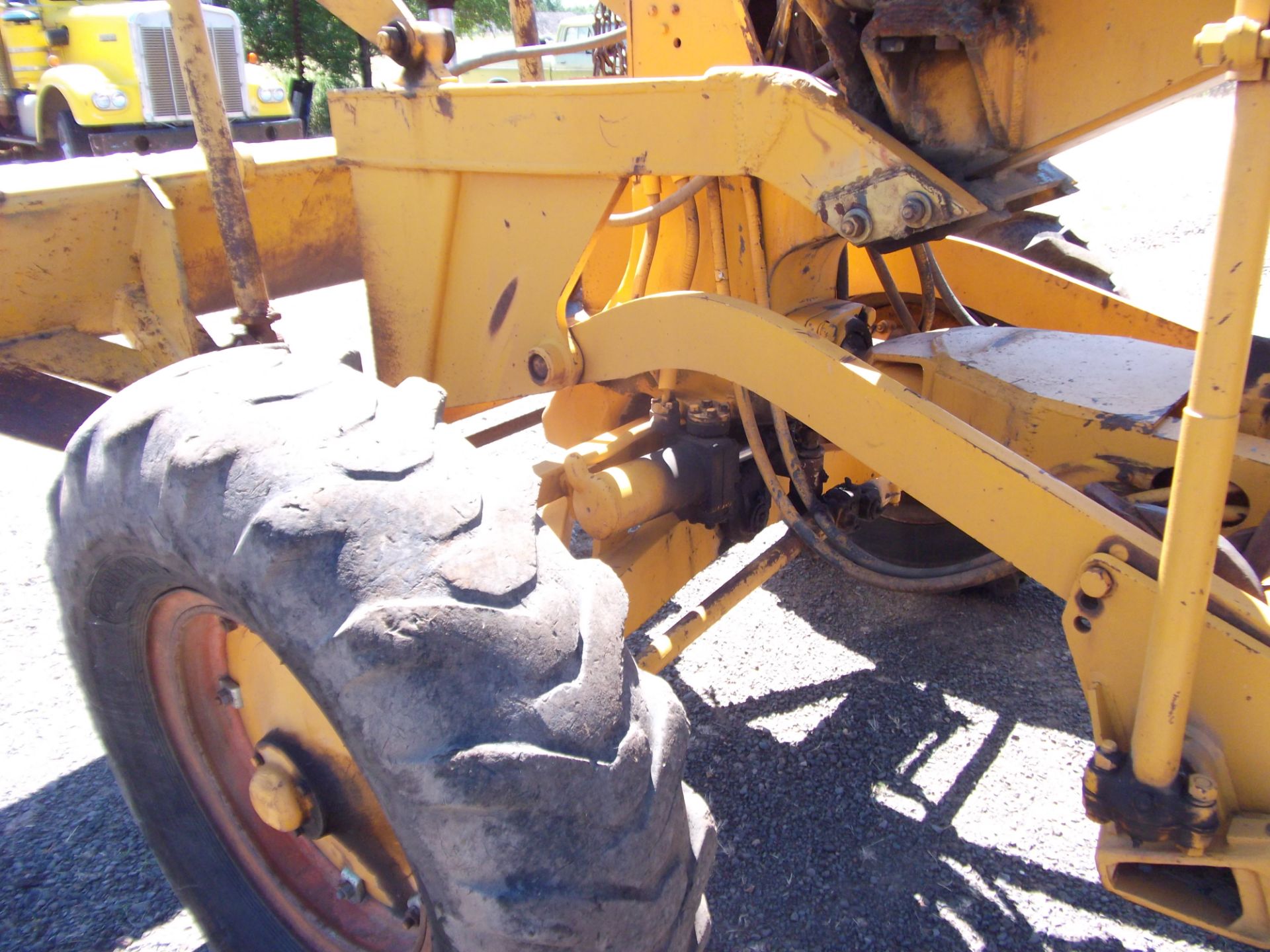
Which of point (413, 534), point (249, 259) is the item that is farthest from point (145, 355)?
point (413, 534)

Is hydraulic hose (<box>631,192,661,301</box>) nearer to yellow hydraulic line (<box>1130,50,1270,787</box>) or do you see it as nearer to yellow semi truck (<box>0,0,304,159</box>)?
yellow hydraulic line (<box>1130,50,1270,787</box>)

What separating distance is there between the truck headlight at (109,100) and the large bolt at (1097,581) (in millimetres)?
11396

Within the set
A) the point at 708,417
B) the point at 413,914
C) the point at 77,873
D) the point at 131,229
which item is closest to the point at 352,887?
the point at 413,914

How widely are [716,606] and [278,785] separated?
100 cm

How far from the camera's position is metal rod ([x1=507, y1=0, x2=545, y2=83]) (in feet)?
9.19

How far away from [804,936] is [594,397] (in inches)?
54.5

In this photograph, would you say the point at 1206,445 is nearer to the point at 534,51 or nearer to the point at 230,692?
the point at 230,692

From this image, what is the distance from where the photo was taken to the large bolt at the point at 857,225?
170 cm

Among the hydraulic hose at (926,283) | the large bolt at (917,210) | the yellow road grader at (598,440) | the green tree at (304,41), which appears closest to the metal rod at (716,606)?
the yellow road grader at (598,440)

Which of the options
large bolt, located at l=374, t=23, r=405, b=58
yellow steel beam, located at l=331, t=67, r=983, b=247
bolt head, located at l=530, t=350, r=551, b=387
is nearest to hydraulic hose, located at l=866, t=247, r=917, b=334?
yellow steel beam, located at l=331, t=67, r=983, b=247

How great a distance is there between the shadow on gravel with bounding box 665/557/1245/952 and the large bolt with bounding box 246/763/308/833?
93 centimetres

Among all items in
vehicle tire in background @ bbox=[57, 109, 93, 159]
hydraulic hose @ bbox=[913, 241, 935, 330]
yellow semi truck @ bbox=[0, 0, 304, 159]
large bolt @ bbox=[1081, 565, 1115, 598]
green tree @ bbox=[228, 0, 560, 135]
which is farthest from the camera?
green tree @ bbox=[228, 0, 560, 135]

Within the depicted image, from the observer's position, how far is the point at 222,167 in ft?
7.02

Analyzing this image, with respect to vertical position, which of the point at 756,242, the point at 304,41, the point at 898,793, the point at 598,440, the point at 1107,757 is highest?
the point at 304,41
